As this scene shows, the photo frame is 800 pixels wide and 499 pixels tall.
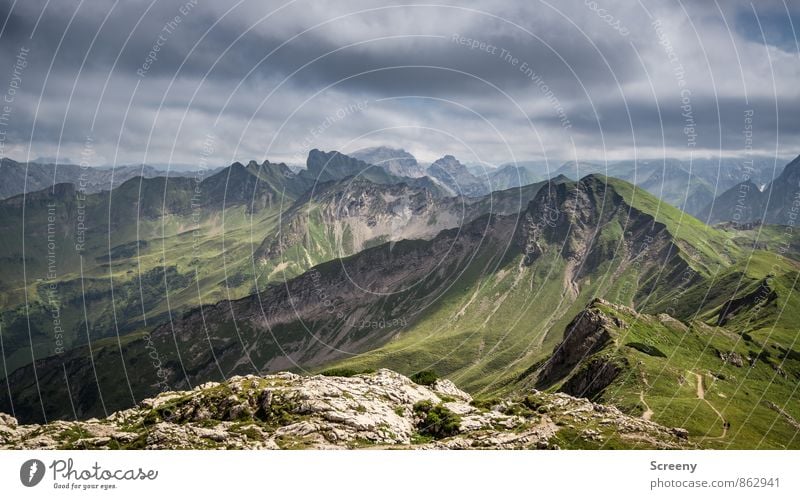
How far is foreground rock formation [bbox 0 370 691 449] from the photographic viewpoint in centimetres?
9381

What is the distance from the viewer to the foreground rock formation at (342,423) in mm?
93812

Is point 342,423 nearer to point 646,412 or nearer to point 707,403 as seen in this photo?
point 646,412

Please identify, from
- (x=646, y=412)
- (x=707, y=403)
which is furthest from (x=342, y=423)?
(x=707, y=403)

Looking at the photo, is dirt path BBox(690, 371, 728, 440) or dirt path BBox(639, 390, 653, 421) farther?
dirt path BBox(639, 390, 653, 421)

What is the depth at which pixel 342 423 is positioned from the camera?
9781 centimetres

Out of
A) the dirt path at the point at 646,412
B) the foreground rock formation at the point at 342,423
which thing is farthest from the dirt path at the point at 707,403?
the foreground rock formation at the point at 342,423

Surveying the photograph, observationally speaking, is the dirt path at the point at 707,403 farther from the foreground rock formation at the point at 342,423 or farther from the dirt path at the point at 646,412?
the foreground rock formation at the point at 342,423

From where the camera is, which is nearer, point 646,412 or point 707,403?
point 646,412

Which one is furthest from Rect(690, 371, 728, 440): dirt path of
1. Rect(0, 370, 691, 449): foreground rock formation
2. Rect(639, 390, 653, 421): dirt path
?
Rect(0, 370, 691, 449): foreground rock formation

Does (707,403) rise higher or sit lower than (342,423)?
lower

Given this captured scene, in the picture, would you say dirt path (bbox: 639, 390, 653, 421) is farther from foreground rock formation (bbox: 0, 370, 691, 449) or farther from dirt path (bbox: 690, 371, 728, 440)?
foreground rock formation (bbox: 0, 370, 691, 449)
